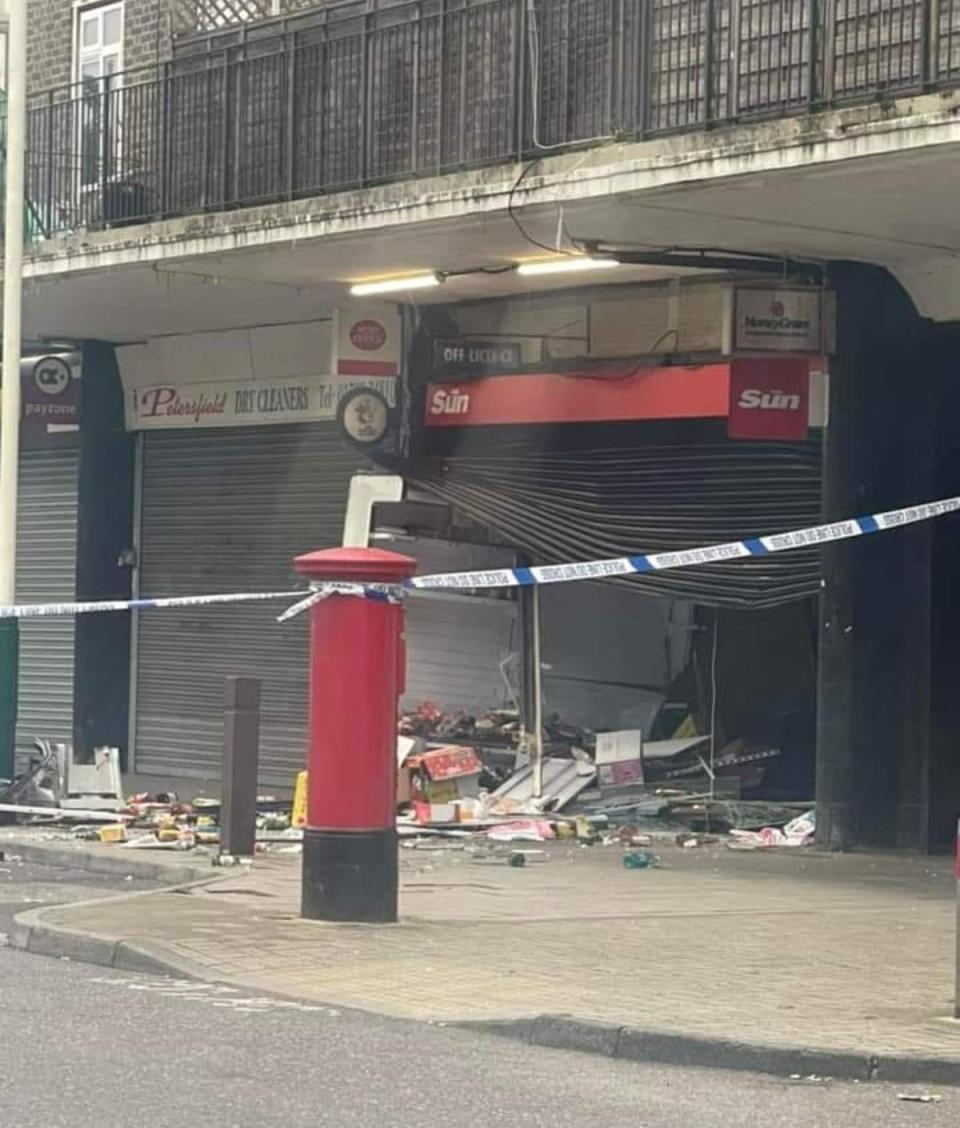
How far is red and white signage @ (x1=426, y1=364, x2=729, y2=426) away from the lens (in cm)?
1584

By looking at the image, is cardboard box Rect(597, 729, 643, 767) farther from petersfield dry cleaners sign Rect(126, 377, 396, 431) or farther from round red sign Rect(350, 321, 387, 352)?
round red sign Rect(350, 321, 387, 352)

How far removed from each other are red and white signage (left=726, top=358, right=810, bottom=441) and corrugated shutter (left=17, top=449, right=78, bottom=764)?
902 centimetres

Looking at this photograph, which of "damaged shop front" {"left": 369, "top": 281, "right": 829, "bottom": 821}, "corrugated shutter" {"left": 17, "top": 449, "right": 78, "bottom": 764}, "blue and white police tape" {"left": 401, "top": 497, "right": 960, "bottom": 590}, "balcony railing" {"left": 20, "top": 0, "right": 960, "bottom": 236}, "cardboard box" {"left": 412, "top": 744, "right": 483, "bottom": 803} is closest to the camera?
"balcony railing" {"left": 20, "top": 0, "right": 960, "bottom": 236}

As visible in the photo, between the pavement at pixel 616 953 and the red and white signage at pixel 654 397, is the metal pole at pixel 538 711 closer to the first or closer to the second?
the red and white signage at pixel 654 397

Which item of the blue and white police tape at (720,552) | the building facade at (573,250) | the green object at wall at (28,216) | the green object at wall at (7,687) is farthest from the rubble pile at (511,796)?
the green object at wall at (28,216)

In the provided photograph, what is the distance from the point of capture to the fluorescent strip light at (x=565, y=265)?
15055 mm

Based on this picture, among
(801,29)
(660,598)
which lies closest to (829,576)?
(660,598)

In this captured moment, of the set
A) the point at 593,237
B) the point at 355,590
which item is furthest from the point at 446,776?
the point at 355,590

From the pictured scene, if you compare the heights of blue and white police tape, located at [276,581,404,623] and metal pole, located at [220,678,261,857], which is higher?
blue and white police tape, located at [276,581,404,623]

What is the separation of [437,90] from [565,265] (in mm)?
1546

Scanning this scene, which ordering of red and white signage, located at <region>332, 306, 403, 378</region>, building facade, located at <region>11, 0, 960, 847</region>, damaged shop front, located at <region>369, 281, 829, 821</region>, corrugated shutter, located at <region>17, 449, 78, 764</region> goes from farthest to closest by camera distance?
corrugated shutter, located at <region>17, 449, 78, 764</region> → red and white signage, located at <region>332, 306, 403, 378</region> → damaged shop front, located at <region>369, 281, 829, 821</region> → building facade, located at <region>11, 0, 960, 847</region>

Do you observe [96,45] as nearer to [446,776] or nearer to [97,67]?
[97,67]

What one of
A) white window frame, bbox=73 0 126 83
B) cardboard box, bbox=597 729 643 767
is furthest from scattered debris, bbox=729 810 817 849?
white window frame, bbox=73 0 126 83

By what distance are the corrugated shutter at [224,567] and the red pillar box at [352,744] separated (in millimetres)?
8139
